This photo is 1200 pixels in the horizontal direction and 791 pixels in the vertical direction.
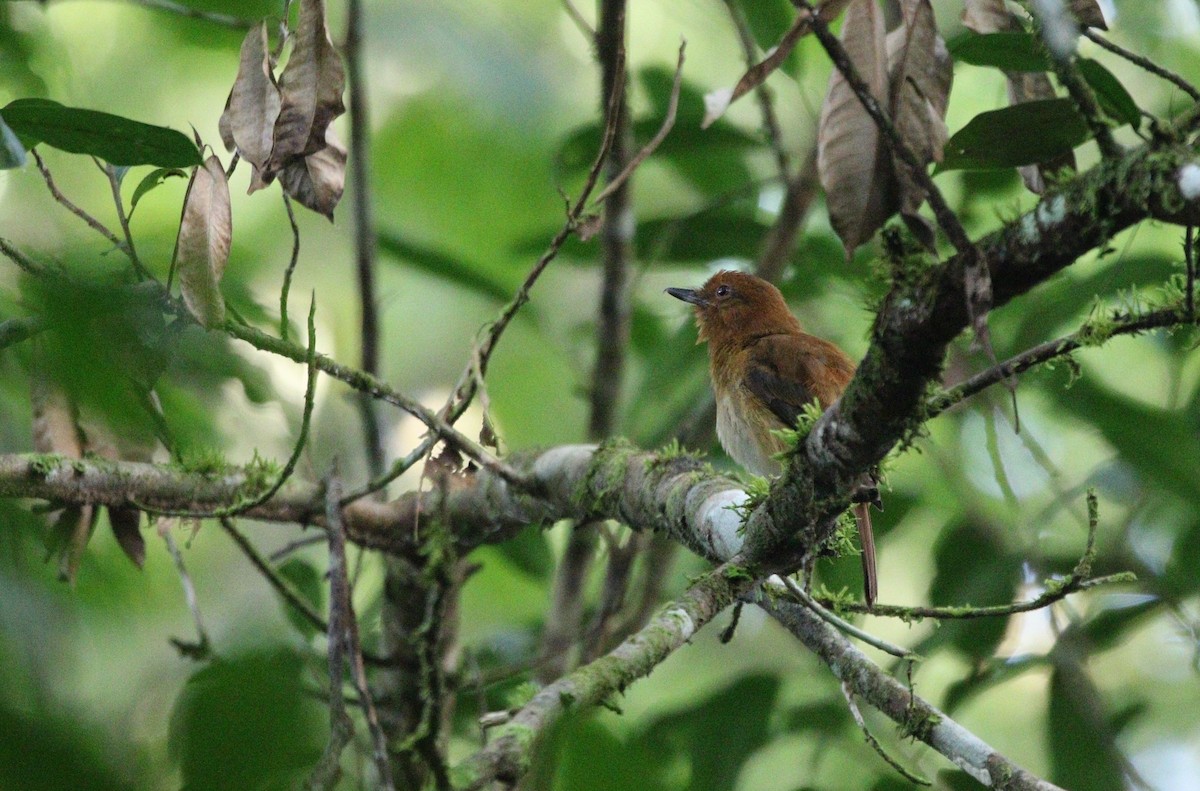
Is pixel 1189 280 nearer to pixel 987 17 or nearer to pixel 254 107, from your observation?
pixel 987 17

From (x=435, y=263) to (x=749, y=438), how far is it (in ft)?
4.61

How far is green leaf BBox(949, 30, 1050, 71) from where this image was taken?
7.07 ft

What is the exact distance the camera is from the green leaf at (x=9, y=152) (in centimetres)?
188

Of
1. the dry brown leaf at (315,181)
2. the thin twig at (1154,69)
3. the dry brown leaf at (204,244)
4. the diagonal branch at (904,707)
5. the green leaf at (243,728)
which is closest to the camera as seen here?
the green leaf at (243,728)

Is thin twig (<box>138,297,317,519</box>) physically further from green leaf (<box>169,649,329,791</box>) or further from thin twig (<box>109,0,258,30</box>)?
thin twig (<box>109,0,258,30</box>)

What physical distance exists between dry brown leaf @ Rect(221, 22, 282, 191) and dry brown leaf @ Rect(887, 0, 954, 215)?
3.81 ft

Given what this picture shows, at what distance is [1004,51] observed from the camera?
85.7 inches

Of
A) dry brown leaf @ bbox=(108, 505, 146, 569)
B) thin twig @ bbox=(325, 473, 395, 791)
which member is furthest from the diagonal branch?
dry brown leaf @ bbox=(108, 505, 146, 569)

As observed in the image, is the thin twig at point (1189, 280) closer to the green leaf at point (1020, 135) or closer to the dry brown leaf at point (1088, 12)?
the green leaf at point (1020, 135)

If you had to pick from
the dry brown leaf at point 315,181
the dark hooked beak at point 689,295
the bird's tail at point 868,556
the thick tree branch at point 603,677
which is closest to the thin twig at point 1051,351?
the thick tree branch at point 603,677

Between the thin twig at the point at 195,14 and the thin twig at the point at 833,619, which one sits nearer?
the thin twig at the point at 833,619

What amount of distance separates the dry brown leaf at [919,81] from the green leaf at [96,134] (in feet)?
4.43

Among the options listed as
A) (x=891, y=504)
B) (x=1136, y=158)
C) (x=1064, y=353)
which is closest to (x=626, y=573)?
(x=891, y=504)

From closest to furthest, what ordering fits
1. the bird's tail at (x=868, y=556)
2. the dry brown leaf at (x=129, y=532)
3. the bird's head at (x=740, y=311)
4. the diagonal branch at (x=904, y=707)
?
the diagonal branch at (x=904, y=707)
the dry brown leaf at (x=129, y=532)
the bird's tail at (x=868, y=556)
the bird's head at (x=740, y=311)
